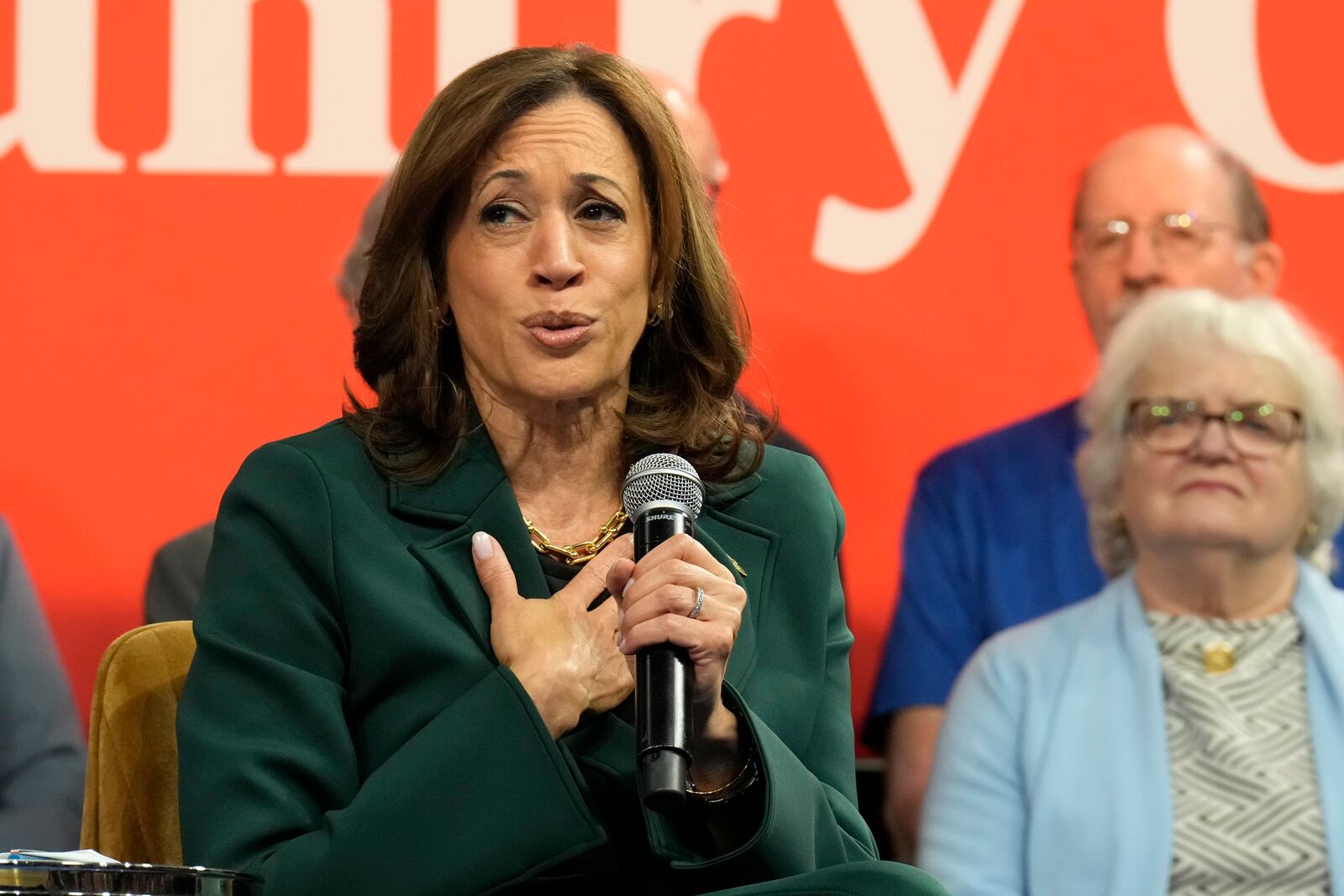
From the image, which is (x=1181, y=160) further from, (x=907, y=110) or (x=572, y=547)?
(x=572, y=547)

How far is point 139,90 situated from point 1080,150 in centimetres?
189

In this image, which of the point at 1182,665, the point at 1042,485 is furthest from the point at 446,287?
the point at 1042,485

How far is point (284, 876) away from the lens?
6.07 ft

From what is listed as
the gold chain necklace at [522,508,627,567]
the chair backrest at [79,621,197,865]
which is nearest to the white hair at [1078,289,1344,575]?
the gold chain necklace at [522,508,627,567]

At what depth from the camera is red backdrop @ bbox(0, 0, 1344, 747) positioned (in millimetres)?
3580

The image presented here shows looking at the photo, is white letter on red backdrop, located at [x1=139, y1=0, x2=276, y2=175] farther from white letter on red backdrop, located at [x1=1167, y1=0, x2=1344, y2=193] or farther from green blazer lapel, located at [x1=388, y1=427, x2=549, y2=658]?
white letter on red backdrop, located at [x1=1167, y1=0, x2=1344, y2=193]

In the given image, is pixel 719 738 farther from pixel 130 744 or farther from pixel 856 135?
pixel 856 135

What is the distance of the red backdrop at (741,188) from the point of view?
11.7 feet

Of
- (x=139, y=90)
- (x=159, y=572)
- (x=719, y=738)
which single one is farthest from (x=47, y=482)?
(x=719, y=738)

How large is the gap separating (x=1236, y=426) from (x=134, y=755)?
6.50ft

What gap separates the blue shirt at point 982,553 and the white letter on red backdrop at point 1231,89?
67 centimetres

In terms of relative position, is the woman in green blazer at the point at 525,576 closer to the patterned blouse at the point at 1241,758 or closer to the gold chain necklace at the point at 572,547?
the gold chain necklace at the point at 572,547

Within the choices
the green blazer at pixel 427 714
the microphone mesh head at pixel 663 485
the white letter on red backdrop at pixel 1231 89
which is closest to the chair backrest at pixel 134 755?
the green blazer at pixel 427 714

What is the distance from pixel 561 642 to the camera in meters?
2.00
